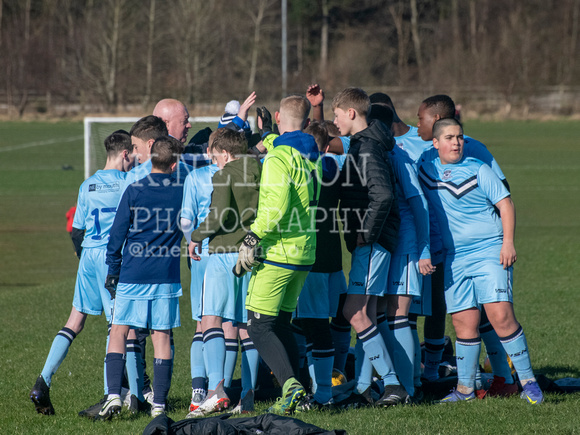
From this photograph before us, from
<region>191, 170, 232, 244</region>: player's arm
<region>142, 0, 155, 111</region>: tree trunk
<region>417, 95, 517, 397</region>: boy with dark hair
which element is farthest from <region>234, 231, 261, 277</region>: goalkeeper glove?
<region>142, 0, 155, 111</region>: tree trunk

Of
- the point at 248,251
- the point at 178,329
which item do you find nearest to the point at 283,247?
the point at 248,251

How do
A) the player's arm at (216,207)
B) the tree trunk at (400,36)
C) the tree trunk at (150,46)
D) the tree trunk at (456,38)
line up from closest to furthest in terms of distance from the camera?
the player's arm at (216,207) < the tree trunk at (150,46) < the tree trunk at (456,38) < the tree trunk at (400,36)

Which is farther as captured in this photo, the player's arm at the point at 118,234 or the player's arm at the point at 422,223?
the player's arm at the point at 422,223

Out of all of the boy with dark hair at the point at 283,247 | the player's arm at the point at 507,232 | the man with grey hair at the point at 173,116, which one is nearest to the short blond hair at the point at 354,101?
the boy with dark hair at the point at 283,247

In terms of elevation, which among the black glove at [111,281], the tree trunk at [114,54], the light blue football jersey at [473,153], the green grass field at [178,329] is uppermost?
the tree trunk at [114,54]

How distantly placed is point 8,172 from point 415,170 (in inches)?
Result: 933

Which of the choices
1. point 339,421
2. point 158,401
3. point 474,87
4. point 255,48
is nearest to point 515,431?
point 339,421

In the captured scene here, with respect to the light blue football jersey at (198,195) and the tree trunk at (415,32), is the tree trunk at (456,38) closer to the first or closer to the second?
the tree trunk at (415,32)

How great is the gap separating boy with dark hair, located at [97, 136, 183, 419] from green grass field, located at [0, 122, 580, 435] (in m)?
0.38

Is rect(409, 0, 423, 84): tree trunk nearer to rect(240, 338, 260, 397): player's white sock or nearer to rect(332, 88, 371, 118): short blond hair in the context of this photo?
rect(332, 88, 371, 118): short blond hair

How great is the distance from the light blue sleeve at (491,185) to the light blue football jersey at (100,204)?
2.52m

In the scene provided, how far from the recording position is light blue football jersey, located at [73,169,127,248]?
5.45 m

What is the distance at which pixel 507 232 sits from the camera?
5086 millimetres

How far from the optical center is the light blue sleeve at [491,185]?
5145 mm
